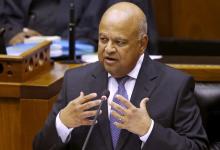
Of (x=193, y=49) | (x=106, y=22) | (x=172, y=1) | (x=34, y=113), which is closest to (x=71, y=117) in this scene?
(x=106, y=22)

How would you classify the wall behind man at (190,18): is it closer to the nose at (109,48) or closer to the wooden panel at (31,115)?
the wooden panel at (31,115)

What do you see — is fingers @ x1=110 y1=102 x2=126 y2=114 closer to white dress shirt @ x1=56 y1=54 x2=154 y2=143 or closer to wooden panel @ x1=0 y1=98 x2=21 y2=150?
white dress shirt @ x1=56 y1=54 x2=154 y2=143

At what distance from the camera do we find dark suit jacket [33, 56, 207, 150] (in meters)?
1.58

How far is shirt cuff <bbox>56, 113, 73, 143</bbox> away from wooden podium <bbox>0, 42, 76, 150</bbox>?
0.30 m

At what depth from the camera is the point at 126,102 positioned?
1.48 meters

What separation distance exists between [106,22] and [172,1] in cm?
181

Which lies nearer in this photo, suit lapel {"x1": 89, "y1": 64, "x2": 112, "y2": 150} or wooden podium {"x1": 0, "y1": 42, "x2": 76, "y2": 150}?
suit lapel {"x1": 89, "y1": 64, "x2": 112, "y2": 150}

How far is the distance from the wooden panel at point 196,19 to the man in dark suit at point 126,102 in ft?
5.46

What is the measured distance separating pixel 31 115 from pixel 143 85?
0.44m

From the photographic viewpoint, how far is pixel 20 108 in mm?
1913

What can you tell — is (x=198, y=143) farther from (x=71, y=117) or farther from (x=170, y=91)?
(x=71, y=117)

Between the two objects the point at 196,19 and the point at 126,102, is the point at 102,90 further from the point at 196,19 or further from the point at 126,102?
the point at 196,19

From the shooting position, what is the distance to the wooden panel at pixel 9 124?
1.91m

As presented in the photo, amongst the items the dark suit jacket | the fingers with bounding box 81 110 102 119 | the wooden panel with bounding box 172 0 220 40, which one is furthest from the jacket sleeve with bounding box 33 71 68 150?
the wooden panel with bounding box 172 0 220 40
